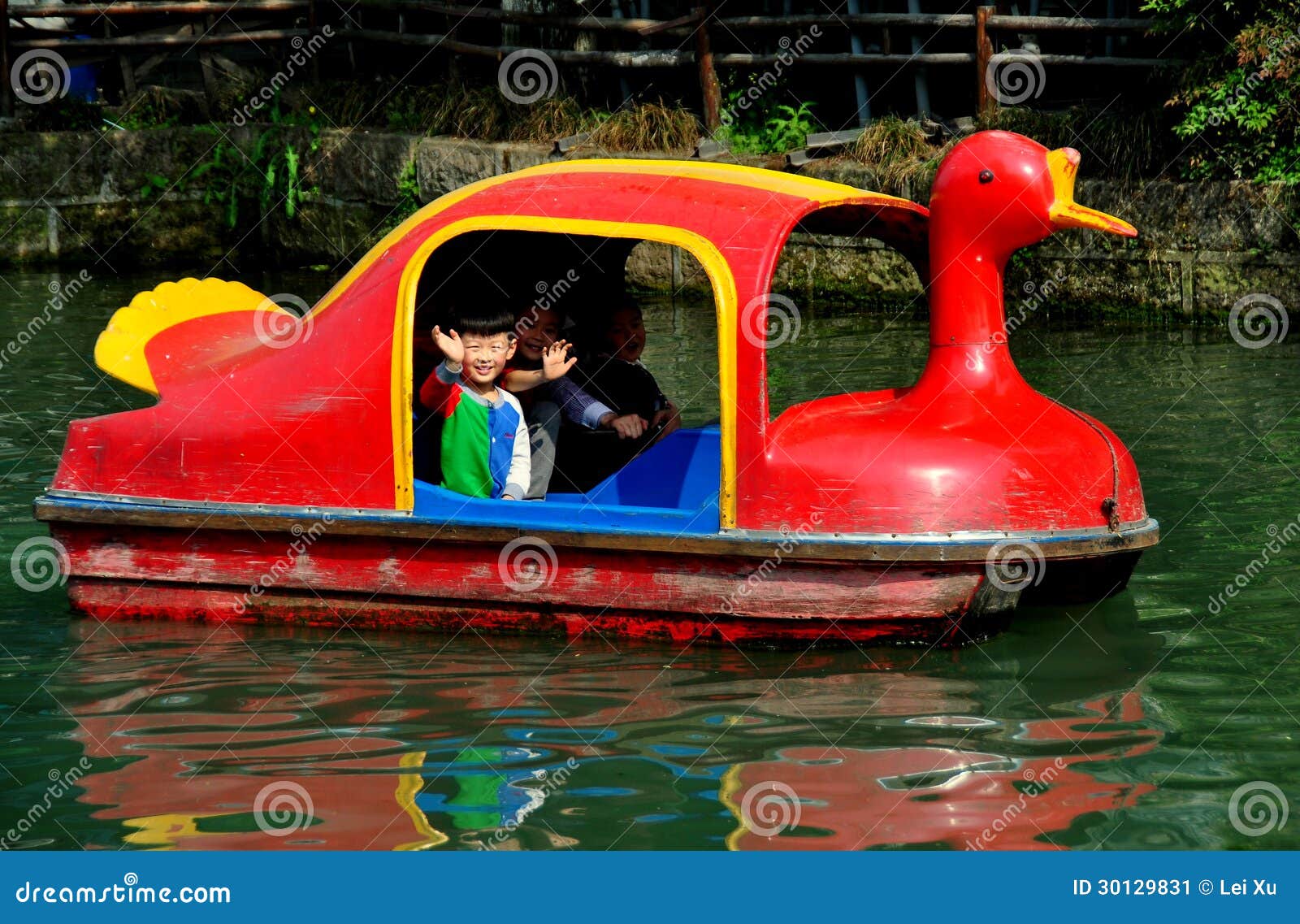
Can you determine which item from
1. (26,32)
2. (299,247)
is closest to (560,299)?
(299,247)

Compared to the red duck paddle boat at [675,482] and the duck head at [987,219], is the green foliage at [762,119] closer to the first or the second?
the red duck paddle boat at [675,482]

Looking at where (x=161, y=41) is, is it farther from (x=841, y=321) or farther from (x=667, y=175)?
(x=667, y=175)

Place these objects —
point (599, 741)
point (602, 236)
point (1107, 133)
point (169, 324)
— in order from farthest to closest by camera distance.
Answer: point (1107, 133) → point (169, 324) → point (602, 236) → point (599, 741)

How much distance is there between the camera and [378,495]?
5.97 m

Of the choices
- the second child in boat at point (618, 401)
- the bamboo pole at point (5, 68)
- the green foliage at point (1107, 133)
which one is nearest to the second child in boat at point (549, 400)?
the second child in boat at point (618, 401)

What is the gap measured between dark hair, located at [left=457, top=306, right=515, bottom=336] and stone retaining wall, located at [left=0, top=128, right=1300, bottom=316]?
6479 millimetres

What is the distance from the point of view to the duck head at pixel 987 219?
570cm

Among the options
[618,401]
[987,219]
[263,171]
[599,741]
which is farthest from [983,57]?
[599,741]

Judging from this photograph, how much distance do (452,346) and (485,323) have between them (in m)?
0.20

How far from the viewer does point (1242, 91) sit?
10.9 meters

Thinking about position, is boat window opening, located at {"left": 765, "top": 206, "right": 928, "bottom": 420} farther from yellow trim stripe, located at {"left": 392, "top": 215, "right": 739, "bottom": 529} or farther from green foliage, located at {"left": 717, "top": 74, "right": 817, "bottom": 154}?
yellow trim stripe, located at {"left": 392, "top": 215, "right": 739, "bottom": 529}

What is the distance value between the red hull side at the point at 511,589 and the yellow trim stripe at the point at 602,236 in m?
0.25

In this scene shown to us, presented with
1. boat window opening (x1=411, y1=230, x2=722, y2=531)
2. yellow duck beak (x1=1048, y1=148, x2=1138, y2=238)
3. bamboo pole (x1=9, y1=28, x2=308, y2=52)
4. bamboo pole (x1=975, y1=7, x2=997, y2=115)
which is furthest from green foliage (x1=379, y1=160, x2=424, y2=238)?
yellow duck beak (x1=1048, y1=148, x2=1138, y2=238)

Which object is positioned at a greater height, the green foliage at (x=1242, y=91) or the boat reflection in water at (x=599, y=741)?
the green foliage at (x=1242, y=91)
